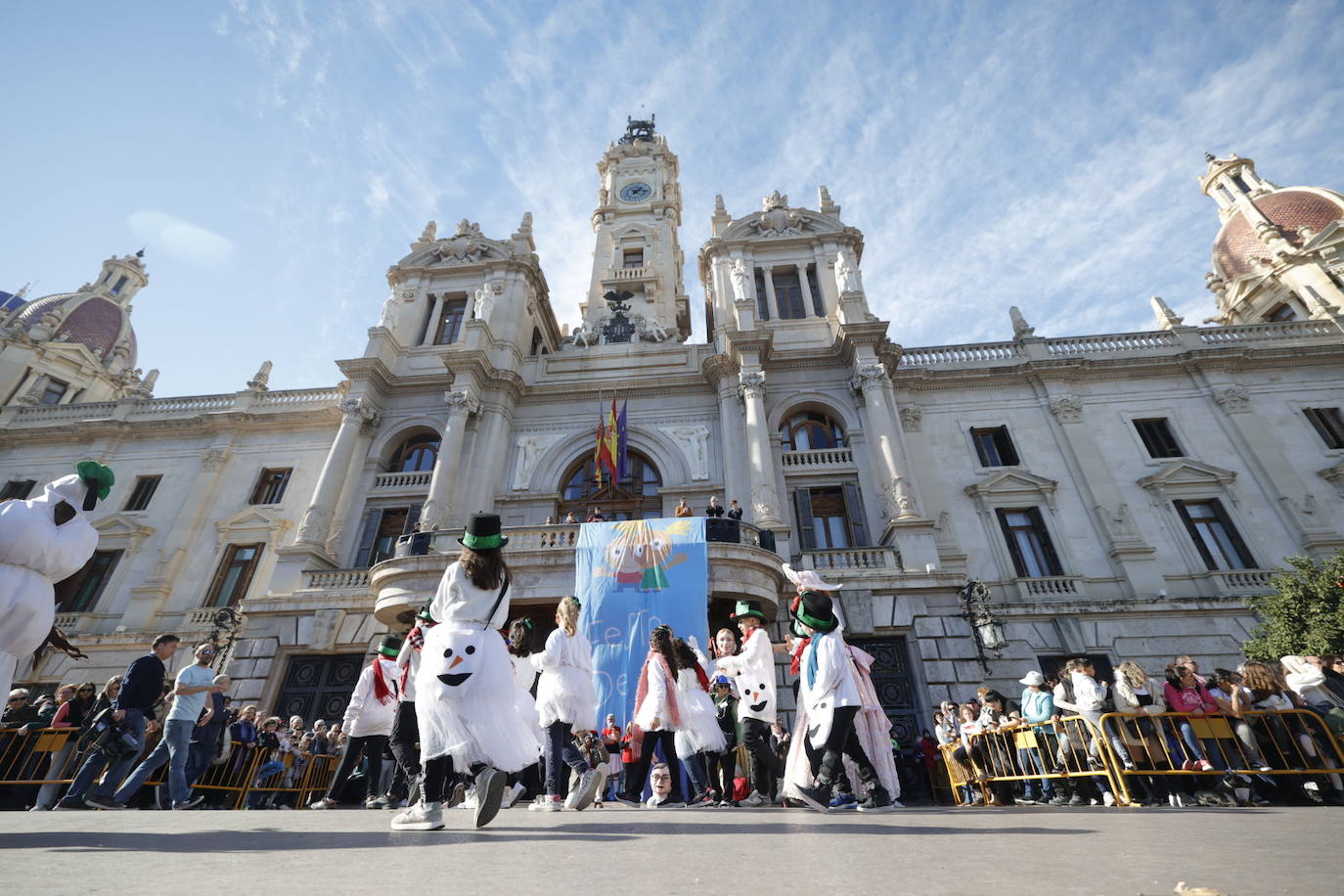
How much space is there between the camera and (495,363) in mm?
20578

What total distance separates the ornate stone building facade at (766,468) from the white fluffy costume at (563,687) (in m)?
7.27

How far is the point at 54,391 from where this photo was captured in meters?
31.1

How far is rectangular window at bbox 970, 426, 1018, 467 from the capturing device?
18.7m

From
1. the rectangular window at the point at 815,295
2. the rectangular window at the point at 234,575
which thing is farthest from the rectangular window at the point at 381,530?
the rectangular window at the point at 815,295

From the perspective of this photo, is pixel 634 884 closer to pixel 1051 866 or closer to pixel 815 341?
pixel 1051 866

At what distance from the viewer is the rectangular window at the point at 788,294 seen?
2189 cm

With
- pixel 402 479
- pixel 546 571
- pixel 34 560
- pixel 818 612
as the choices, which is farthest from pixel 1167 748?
pixel 402 479

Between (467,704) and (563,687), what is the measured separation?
79.0 inches

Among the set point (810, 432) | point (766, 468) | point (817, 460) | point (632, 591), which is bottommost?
point (632, 591)

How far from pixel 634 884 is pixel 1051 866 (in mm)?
1723

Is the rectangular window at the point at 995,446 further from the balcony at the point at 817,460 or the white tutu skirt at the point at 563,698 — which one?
the white tutu skirt at the point at 563,698

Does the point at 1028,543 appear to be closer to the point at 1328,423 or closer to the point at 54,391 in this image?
the point at 1328,423

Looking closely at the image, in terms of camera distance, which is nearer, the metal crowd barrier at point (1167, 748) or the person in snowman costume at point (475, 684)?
the person in snowman costume at point (475, 684)

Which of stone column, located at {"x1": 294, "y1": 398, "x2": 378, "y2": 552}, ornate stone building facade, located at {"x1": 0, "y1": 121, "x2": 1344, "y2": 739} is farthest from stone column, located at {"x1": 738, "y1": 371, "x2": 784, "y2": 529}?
stone column, located at {"x1": 294, "y1": 398, "x2": 378, "y2": 552}
